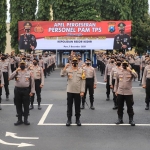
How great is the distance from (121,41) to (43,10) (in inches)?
495

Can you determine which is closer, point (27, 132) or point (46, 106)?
point (27, 132)

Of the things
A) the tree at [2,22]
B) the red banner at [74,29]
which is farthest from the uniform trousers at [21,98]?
the tree at [2,22]

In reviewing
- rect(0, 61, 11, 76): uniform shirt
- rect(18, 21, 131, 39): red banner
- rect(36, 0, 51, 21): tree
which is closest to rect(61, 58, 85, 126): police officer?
rect(0, 61, 11, 76): uniform shirt

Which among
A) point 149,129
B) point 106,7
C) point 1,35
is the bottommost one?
point 149,129

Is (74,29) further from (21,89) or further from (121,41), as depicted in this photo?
(21,89)

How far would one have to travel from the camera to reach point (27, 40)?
3691 centimetres

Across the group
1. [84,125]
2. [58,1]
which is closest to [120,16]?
[58,1]

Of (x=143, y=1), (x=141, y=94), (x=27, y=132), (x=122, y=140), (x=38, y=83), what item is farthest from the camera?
(x=143, y=1)

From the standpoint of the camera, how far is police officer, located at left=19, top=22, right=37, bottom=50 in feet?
120

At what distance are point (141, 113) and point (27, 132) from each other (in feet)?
14.5

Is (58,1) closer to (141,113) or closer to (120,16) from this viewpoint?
(120,16)

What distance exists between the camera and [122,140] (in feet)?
27.6

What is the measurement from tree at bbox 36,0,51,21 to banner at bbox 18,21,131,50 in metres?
8.09

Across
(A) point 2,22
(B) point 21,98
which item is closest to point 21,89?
(B) point 21,98
